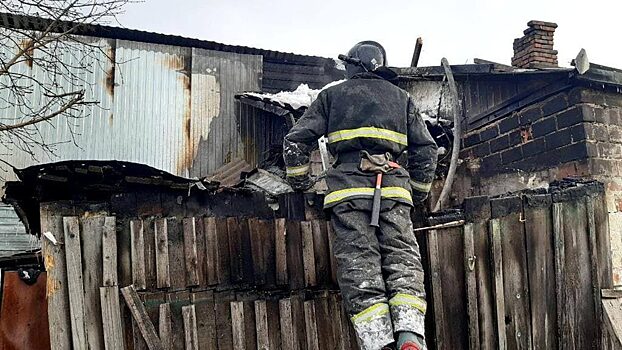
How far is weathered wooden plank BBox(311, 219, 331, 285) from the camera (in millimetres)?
3902

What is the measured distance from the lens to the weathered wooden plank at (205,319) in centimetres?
361

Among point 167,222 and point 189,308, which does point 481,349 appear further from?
point 167,222

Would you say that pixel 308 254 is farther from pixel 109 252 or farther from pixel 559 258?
pixel 559 258

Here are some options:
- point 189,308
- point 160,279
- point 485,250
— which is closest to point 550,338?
point 485,250

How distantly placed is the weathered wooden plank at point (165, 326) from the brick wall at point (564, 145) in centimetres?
485

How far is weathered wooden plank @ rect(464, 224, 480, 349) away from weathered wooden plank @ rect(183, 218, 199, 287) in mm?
1812

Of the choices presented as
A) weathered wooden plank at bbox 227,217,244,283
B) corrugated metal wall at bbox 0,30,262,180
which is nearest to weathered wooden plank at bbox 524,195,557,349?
weathered wooden plank at bbox 227,217,244,283

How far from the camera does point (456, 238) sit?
3680mm

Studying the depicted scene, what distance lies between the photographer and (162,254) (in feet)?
12.0

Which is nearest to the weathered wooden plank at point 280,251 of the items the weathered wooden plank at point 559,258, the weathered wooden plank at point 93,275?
the weathered wooden plank at point 93,275

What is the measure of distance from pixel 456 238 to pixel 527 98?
4.13 metres

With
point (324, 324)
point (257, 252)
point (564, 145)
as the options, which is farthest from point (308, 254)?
point (564, 145)

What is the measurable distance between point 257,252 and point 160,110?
825 centimetres

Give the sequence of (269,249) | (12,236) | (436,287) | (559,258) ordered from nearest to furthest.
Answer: (559,258)
(436,287)
(269,249)
(12,236)
